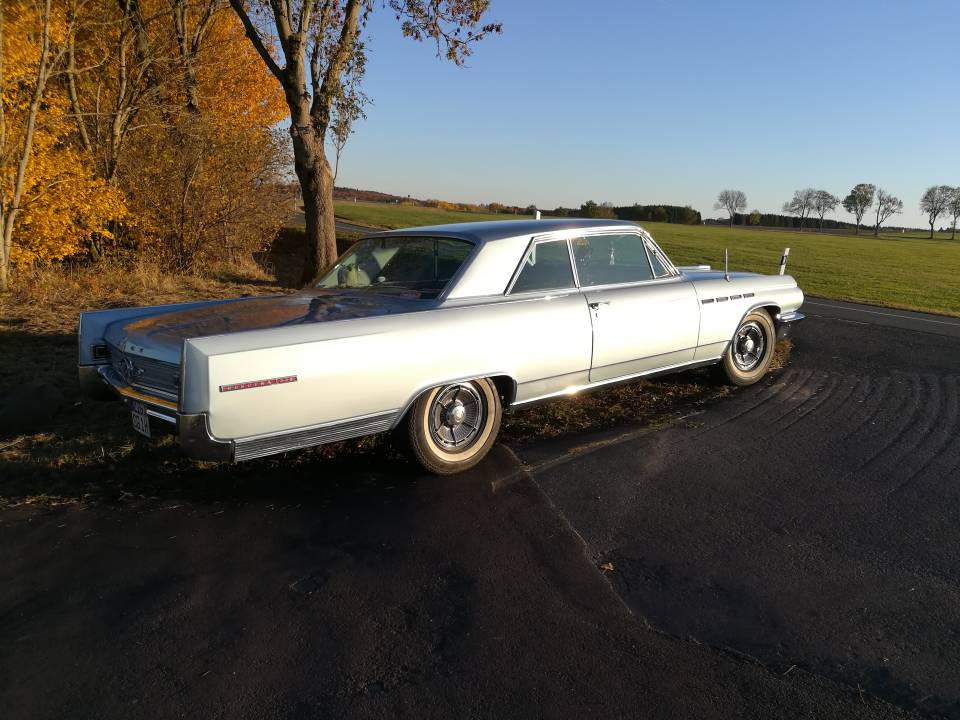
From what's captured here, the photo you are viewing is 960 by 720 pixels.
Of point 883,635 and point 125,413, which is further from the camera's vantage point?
point 125,413

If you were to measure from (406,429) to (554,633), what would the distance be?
159 centimetres

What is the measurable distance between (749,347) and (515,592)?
4.24 metres

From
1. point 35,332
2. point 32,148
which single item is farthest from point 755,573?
point 32,148

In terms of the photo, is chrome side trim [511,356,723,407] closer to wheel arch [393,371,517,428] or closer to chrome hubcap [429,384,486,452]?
wheel arch [393,371,517,428]

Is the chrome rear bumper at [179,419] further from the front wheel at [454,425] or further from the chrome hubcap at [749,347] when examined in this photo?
the chrome hubcap at [749,347]

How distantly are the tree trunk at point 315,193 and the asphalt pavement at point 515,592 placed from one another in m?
7.46

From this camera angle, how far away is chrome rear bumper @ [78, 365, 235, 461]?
315cm

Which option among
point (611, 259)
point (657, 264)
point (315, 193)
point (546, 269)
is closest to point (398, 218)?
point (315, 193)

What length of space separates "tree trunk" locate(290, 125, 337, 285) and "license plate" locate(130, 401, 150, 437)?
703 centimetres

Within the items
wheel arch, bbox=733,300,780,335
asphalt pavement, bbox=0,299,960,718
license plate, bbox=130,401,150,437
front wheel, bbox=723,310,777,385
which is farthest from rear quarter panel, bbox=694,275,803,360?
license plate, bbox=130,401,150,437

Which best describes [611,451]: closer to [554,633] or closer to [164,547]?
[554,633]

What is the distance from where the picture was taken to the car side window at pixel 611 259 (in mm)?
4887

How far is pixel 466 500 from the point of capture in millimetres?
3754

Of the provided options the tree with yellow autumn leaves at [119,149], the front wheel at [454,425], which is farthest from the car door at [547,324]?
the tree with yellow autumn leaves at [119,149]
